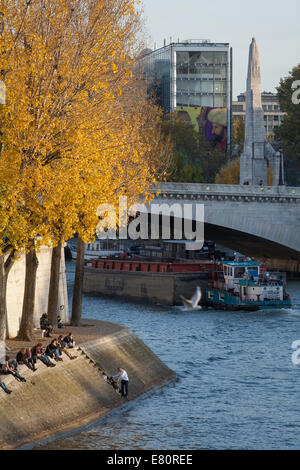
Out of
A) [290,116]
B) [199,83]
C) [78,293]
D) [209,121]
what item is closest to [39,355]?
[78,293]

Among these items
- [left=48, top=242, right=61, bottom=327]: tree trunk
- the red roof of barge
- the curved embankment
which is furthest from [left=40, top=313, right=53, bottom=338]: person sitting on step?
the red roof of barge

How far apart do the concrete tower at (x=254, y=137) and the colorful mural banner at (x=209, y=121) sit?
54.5m

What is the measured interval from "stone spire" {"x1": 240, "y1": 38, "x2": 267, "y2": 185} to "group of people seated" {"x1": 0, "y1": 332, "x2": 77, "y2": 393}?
199 ft

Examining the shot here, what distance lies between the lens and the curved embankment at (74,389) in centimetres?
3028

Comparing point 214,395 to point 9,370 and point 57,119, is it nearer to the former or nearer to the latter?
point 9,370

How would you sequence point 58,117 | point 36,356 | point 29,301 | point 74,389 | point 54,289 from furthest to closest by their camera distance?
point 54,289
point 29,301
point 58,117
point 74,389
point 36,356

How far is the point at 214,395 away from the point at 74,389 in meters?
7.77

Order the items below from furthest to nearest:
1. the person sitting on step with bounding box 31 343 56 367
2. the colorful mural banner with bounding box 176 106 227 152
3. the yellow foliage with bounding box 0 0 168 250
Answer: the colorful mural banner with bounding box 176 106 227 152, the yellow foliage with bounding box 0 0 168 250, the person sitting on step with bounding box 31 343 56 367

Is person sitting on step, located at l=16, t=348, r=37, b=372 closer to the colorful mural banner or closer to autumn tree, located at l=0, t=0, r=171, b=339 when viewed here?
autumn tree, located at l=0, t=0, r=171, b=339

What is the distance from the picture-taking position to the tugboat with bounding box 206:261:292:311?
70688 millimetres

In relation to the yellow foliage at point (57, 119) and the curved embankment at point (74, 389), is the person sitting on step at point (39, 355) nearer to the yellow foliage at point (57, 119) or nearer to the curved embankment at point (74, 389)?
the curved embankment at point (74, 389)

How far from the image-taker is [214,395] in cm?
3972
